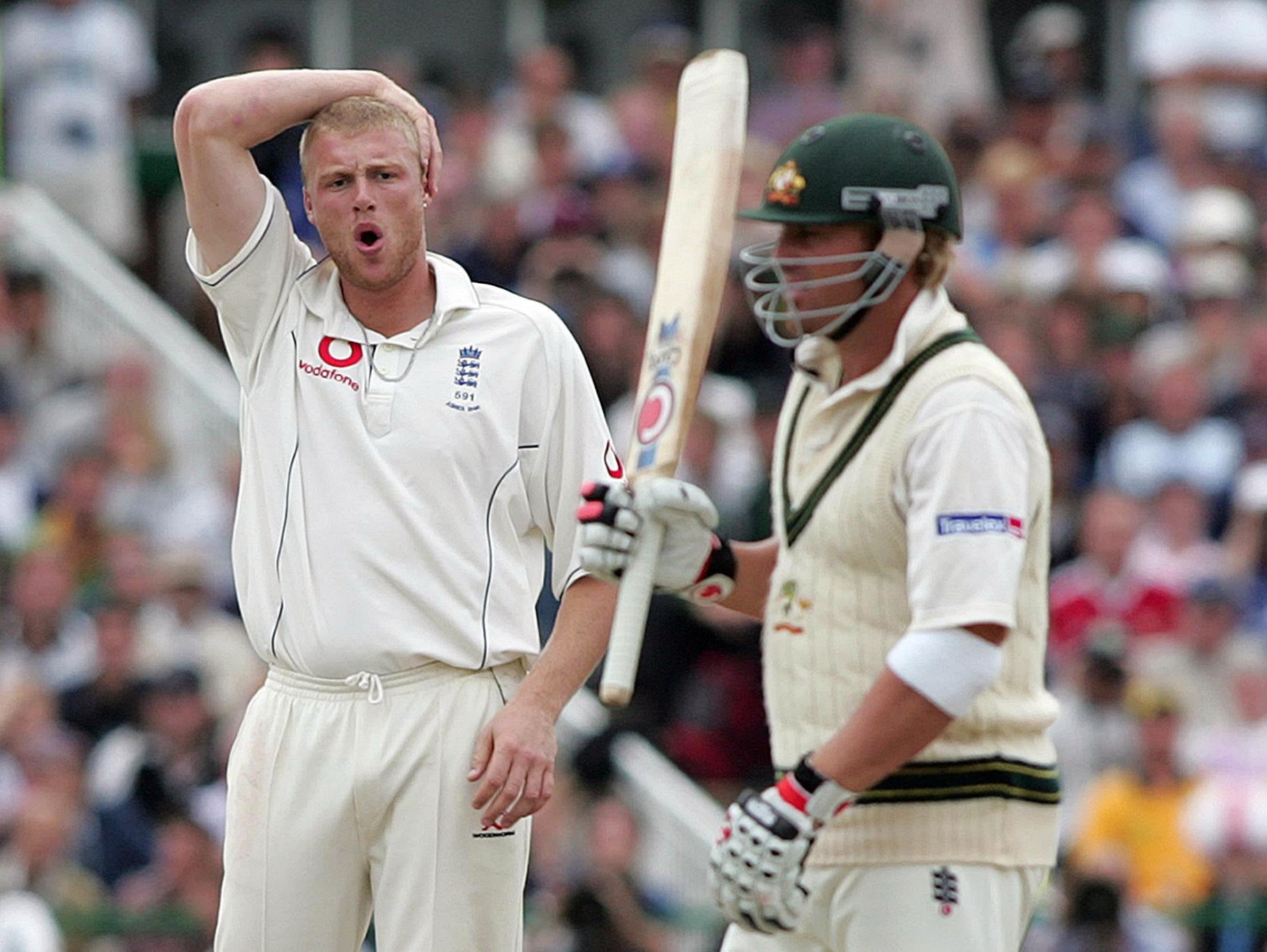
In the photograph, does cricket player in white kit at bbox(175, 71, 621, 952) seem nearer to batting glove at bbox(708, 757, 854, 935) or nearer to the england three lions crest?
the england three lions crest

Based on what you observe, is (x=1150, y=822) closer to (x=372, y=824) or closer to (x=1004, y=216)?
(x=1004, y=216)

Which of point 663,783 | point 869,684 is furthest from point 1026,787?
point 663,783

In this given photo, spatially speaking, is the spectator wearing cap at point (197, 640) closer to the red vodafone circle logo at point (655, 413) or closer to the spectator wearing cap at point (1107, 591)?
the spectator wearing cap at point (1107, 591)

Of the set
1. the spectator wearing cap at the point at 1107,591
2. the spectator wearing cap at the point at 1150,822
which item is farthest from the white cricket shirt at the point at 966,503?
the spectator wearing cap at the point at 1107,591

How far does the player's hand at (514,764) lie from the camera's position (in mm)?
4520

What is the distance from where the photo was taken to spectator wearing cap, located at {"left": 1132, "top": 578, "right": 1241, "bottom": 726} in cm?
952

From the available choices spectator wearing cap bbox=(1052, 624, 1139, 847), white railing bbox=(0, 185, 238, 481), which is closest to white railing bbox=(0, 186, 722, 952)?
white railing bbox=(0, 185, 238, 481)

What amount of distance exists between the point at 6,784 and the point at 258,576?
5230 millimetres

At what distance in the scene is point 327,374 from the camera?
4723 millimetres

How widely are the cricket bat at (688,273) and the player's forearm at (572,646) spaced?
7 cm

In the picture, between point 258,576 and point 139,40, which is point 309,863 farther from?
point 139,40

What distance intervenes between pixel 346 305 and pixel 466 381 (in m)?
0.31

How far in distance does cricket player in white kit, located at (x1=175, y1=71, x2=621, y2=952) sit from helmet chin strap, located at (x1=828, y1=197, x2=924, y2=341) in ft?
2.16

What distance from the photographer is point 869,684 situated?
461 centimetres
